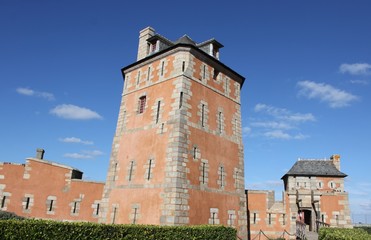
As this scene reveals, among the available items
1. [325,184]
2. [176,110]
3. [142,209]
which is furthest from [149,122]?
[325,184]

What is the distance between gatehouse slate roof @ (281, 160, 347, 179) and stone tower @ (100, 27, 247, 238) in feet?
75.5

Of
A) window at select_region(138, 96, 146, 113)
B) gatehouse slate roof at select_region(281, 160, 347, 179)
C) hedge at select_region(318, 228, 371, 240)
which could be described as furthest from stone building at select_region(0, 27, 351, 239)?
gatehouse slate roof at select_region(281, 160, 347, 179)

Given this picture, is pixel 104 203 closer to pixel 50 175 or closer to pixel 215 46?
pixel 50 175

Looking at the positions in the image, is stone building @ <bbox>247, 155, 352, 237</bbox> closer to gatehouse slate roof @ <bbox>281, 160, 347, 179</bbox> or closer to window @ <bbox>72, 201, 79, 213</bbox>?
window @ <bbox>72, 201, 79, 213</bbox>

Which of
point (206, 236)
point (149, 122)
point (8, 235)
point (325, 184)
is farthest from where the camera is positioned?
point (325, 184)

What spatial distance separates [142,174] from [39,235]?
7484mm

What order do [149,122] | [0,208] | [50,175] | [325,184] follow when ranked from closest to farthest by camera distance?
[149,122], [0,208], [50,175], [325,184]

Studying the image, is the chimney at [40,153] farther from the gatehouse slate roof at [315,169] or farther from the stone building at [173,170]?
the gatehouse slate roof at [315,169]

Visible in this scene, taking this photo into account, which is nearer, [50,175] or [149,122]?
[149,122]

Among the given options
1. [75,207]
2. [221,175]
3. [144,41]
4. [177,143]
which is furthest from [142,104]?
[75,207]

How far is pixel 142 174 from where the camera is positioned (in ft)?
54.7

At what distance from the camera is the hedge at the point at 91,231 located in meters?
9.35

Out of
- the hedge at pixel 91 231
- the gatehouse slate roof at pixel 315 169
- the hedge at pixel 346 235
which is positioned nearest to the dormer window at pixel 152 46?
the hedge at pixel 91 231

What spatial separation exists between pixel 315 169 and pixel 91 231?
118ft
